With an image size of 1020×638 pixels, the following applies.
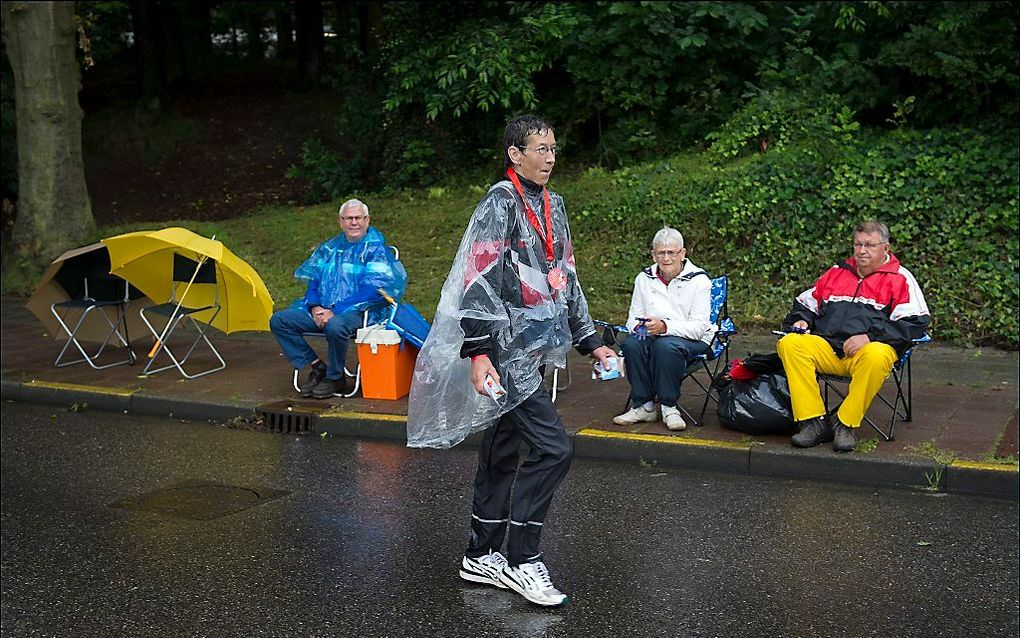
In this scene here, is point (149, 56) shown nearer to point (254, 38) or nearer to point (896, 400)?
point (254, 38)

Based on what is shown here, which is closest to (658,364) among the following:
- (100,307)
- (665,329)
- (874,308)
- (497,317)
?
(665,329)

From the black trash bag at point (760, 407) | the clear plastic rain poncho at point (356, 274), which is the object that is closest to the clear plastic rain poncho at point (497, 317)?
the black trash bag at point (760, 407)

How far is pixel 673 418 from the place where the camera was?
8.16 metres

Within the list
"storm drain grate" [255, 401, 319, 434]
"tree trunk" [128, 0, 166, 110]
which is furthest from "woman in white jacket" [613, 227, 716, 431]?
"tree trunk" [128, 0, 166, 110]

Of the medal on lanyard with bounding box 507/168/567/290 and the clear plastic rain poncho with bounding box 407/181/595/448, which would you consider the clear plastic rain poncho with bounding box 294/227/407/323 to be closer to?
the clear plastic rain poncho with bounding box 407/181/595/448

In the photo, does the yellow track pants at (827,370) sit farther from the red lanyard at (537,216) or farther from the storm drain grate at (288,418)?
the storm drain grate at (288,418)

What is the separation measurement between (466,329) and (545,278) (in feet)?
1.37

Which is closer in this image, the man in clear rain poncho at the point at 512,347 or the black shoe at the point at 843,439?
the man in clear rain poncho at the point at 512,347

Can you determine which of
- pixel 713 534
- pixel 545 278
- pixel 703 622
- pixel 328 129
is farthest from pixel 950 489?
pixel 328 129

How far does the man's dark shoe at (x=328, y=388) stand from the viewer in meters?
9.62

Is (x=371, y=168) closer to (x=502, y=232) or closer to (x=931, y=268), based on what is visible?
(x=931, y=268)

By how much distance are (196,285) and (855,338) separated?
224 inches

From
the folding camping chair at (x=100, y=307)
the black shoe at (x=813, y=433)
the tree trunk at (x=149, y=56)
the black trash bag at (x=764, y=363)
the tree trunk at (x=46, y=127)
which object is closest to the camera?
the black shoe at (x=813, y=433)

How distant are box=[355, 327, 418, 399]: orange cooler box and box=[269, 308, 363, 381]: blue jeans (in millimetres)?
180
